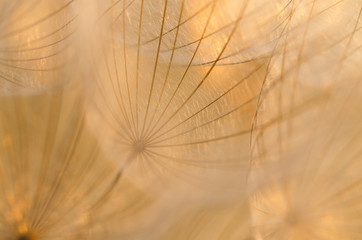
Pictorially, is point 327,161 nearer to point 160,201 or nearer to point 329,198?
point 329,198

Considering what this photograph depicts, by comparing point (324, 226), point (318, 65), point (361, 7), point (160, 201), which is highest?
point (361, 7)

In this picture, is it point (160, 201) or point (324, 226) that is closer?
point (324, 226)

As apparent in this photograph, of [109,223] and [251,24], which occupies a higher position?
[251,24]

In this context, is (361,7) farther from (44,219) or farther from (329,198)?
(44,219)

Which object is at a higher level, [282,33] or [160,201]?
[282,33]

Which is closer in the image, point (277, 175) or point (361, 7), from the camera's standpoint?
point (277, 175)

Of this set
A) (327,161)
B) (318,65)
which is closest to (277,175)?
(327,161)

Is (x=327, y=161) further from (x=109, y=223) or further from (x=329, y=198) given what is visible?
(x=109, y=223)

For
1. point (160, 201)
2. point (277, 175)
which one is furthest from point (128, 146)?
point (277, 175)
